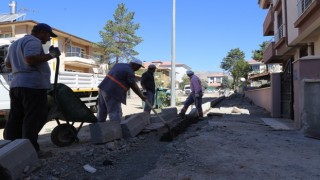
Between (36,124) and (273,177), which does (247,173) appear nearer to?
(273,177)

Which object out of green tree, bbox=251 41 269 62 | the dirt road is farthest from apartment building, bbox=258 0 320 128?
green tree, bbox=251 41 269 62

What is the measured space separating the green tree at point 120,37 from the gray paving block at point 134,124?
37429mm

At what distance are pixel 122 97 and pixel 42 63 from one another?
2.00 metres

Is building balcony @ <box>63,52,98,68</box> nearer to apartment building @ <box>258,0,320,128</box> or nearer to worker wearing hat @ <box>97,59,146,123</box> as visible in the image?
apartment building @ <box>258,0,320,128</box>

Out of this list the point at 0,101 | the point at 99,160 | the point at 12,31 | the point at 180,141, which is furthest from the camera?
the point at 12,31

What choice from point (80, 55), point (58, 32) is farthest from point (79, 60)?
point (58, 32)

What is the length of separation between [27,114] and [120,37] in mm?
43322

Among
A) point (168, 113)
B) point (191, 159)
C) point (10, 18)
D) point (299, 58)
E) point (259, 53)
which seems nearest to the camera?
point (191, 159)

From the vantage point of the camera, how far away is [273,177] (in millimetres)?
4488

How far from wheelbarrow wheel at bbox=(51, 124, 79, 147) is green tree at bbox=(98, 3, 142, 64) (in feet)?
129

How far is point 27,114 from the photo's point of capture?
5195mm

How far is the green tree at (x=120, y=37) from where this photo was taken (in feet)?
151

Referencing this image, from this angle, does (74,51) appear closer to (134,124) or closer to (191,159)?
(134,124)

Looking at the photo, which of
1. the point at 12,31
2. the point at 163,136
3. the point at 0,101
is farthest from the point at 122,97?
the point at 12,31
